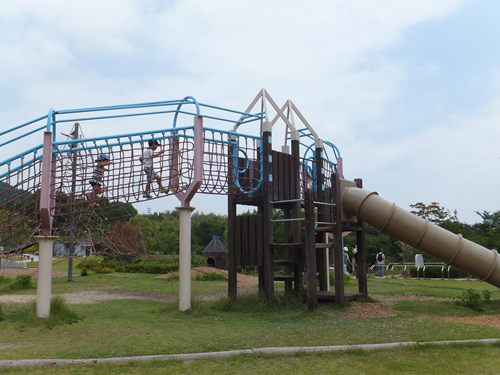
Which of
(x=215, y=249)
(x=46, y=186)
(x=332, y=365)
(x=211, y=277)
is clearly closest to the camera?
(x=332, y=365)

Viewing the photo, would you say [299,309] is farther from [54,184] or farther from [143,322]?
[54,184]

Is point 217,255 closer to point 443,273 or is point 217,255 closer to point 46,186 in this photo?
point 443,273

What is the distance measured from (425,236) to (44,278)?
8.95 meters

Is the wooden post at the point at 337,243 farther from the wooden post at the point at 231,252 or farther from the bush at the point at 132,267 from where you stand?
the bush at the point at 132,267

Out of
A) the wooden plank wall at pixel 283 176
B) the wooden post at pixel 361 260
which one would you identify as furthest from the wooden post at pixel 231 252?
the wooden post at pixel 361 260

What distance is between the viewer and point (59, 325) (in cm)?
874

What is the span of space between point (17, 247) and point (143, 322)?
124 inches

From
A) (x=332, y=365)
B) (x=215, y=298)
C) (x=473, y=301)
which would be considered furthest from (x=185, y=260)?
(x=473, y=301)

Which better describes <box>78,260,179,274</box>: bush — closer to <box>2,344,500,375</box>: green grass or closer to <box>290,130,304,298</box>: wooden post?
<box>290,130,304,298</box>: wooden post

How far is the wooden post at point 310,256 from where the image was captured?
35.0 ft

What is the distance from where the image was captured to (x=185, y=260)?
10.4 m

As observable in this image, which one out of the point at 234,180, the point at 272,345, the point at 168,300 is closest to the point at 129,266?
the point at 168,300

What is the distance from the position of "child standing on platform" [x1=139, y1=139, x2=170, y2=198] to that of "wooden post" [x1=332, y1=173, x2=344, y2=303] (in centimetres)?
433

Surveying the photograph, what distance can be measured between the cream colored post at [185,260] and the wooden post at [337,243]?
3.70 metres
